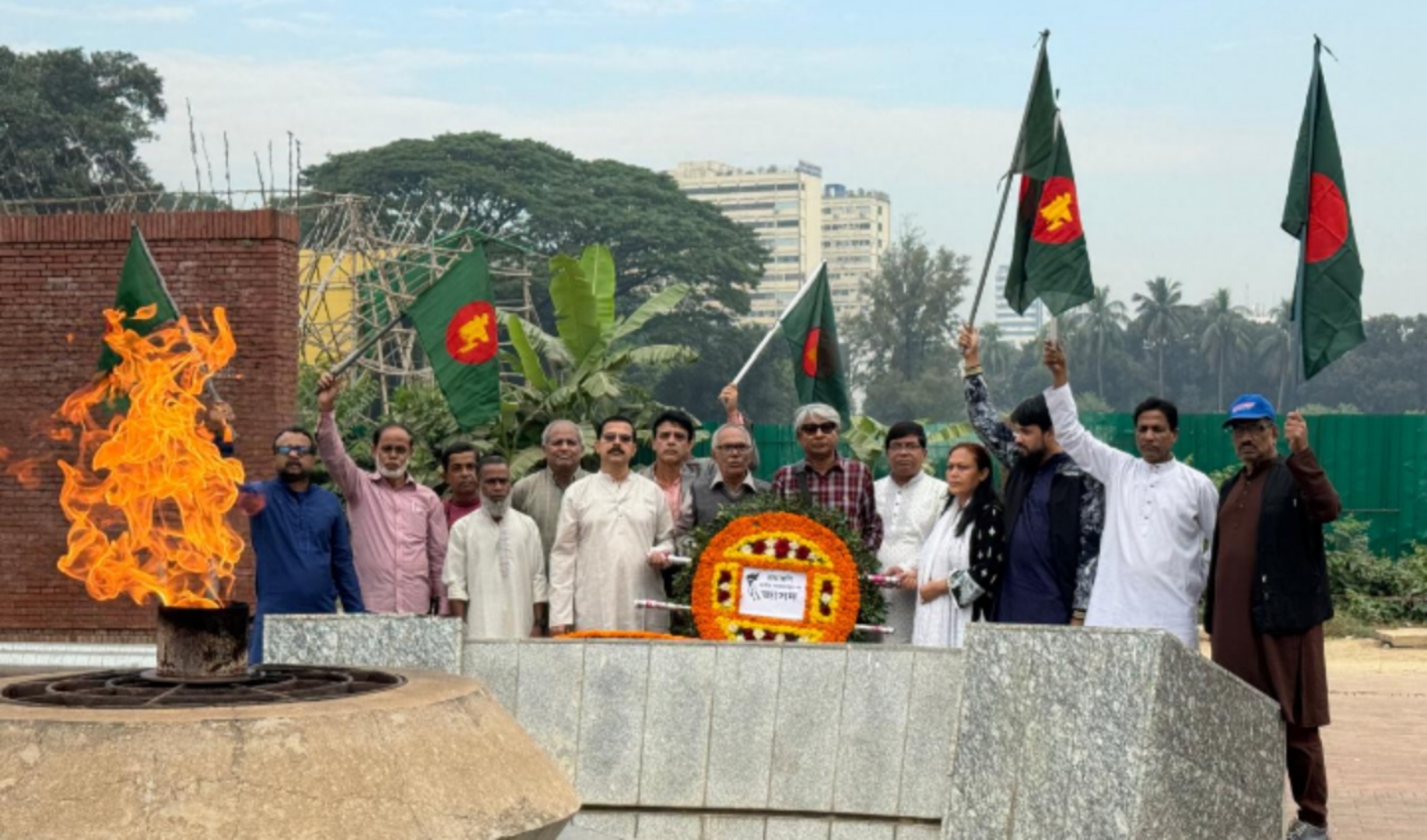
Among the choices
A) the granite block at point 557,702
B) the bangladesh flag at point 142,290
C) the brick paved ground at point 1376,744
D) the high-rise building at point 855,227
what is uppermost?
the high-rise building at point 855,227

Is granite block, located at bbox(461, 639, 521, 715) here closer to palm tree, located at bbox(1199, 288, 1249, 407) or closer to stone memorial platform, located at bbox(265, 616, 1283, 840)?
stone memorial platform, located at bbox(265, 616, 1283, 840)

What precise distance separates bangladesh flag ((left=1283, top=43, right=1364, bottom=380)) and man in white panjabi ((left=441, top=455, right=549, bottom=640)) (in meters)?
3.38

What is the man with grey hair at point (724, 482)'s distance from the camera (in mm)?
8328

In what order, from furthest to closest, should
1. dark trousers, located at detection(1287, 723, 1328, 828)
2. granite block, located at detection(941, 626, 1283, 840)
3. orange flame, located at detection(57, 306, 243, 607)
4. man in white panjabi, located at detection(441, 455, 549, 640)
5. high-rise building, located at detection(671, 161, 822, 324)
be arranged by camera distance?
high-rise building, located at detection(671, 161, 822, 324), man in white panjabi, located at detection(441, 455, 549, 640), dark trousers, located at detection(1287, 723, 1328, 828), granite block, located at detection(941, 626, 1283, 840), orange flame, located at detection(57, 306, 243, 607)

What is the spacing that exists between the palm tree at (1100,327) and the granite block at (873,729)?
80.7 metres

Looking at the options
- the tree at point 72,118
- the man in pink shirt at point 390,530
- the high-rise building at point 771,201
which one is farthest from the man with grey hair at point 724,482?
the high-rise building at point 771,201

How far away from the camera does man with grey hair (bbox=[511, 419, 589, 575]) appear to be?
28.7 ft

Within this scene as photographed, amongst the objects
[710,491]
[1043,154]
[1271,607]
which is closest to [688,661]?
[710,491]

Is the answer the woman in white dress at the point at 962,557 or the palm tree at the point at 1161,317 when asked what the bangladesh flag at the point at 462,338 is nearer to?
the woman in white dress at the point at 962,557

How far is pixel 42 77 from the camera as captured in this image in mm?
49656

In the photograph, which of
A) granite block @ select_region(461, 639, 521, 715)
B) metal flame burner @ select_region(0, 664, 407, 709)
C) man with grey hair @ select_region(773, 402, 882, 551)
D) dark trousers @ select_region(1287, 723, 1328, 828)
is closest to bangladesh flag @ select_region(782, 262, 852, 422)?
man with grey hair @ select_region(773, 402, 882, 551)

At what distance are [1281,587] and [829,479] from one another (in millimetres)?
1859

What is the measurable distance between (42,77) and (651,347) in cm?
3658

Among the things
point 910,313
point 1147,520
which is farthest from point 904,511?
point 910,313
